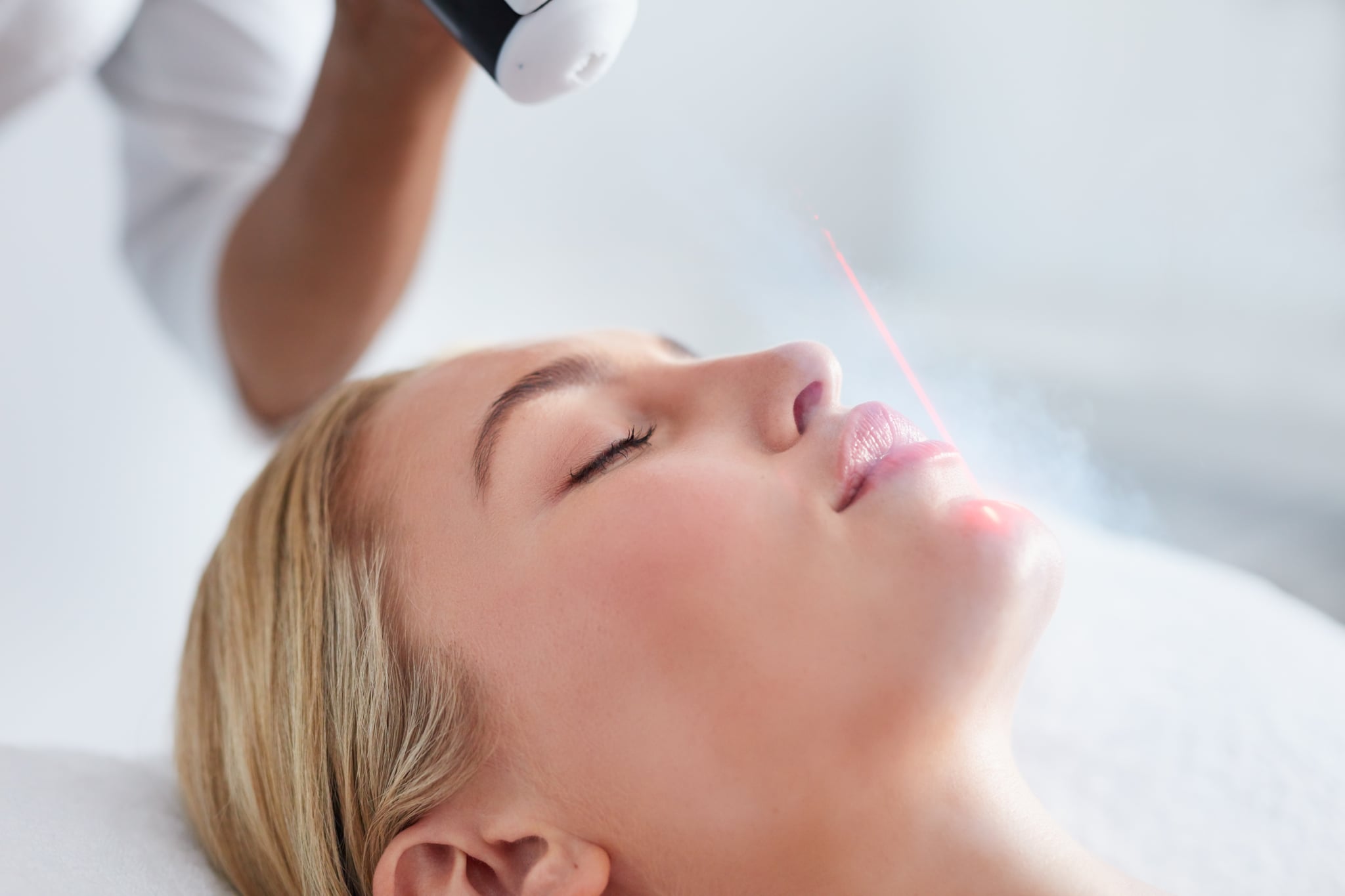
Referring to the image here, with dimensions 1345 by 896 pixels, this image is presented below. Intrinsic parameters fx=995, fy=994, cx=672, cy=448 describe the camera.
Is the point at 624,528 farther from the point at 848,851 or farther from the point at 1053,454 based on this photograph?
the point at 1053,454

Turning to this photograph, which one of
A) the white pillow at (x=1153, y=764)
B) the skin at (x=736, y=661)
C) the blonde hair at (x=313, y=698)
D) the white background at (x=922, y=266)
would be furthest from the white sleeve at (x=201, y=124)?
the skin at (x=736, y=661)

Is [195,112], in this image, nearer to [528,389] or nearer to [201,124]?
[201,124]

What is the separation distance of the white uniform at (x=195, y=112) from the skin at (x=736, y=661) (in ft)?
2.31

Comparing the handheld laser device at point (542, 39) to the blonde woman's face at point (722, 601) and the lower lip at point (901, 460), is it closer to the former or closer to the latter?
the blonde woman's face at point (722, 601)

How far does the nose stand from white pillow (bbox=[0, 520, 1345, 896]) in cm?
48

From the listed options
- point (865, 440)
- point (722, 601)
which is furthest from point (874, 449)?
point (722, 601)

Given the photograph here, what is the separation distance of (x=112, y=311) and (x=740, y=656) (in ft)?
4.30

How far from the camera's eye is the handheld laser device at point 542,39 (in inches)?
25.1

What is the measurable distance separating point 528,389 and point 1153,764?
686mm

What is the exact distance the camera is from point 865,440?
0.64 meters

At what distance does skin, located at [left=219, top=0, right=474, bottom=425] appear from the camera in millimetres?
1006

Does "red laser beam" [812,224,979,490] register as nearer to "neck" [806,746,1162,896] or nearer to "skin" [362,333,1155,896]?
"skin" [362,333,1155,896]

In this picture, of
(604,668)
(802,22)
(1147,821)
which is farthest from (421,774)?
(802,22)

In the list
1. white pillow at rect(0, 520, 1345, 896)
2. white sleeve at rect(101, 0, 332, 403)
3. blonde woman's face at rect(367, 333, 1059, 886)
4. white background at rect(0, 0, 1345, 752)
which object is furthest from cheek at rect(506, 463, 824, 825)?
white sleeve at rect(101, 0, 332, 403)
